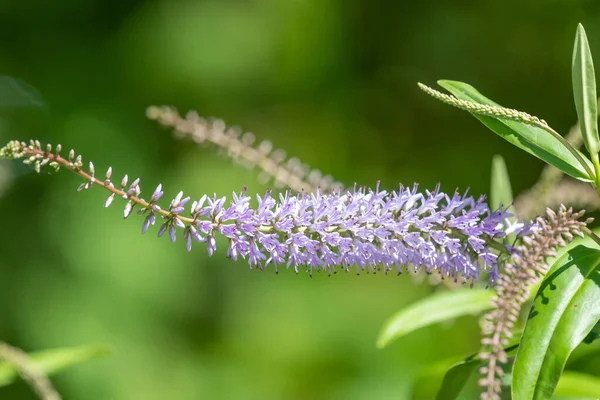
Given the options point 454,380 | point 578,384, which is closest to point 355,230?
point 454,380

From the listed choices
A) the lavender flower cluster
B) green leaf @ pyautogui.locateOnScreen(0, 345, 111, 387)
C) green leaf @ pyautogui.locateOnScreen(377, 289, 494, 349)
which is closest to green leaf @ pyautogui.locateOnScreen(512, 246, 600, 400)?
the lavender flower cluster

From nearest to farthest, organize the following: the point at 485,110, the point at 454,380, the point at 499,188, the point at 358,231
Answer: the point at 485,110, the point at 358,231, the point at 454,380, the point at 499,188

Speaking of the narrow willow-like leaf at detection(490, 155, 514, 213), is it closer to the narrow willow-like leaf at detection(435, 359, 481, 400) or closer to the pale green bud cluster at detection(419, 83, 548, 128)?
Result: the narrow willow-like leaf at detection(435, 359, 481, 400)

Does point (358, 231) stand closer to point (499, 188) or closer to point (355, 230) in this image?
point (355, 230)

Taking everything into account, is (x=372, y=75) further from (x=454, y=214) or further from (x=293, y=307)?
(x=454, y=214)

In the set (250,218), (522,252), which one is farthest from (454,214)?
(250,218)

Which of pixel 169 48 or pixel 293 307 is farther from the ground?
pixel 169 48
